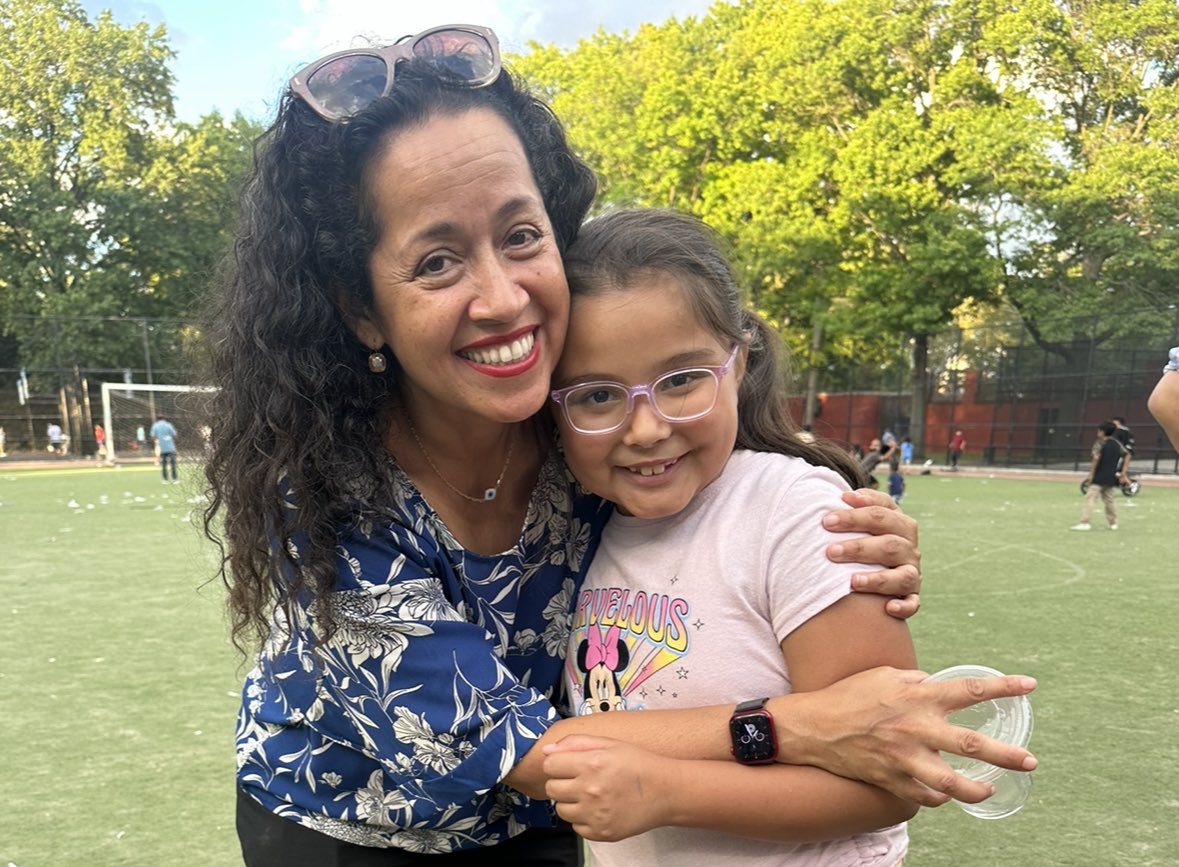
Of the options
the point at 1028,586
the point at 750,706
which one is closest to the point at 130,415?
the point at 1028,586

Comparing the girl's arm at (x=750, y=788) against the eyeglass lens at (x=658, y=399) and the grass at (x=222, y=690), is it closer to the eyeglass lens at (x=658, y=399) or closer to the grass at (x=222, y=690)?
the eyeglass lens at (x=658, y=399)

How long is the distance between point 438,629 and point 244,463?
0.49 meters

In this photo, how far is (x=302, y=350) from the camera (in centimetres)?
174

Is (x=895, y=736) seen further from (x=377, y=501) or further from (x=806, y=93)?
(x=806, y=93)

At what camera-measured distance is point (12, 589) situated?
27.9ft

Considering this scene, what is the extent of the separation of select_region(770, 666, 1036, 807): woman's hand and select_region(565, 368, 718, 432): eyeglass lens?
55 centimetres

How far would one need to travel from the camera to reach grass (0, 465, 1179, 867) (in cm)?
352

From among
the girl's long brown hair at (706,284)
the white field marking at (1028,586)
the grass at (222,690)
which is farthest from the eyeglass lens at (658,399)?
the white field marking at (1028,586)

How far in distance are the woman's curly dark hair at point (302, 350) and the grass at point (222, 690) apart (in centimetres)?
41

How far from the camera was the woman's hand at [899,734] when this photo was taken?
1.35m

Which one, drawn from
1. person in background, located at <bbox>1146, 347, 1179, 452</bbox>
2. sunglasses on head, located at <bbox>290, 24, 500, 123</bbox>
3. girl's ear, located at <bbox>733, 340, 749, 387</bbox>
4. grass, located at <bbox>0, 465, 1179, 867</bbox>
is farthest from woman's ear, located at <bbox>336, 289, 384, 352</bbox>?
person in background, located at <bbox>1146, 347, 1179, 452</bbox>

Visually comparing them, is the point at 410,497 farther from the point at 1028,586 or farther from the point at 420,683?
the point at 1028,586

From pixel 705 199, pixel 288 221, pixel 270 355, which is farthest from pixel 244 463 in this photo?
pixel 705 199

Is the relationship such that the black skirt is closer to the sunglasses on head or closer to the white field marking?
the sunglasses on head
